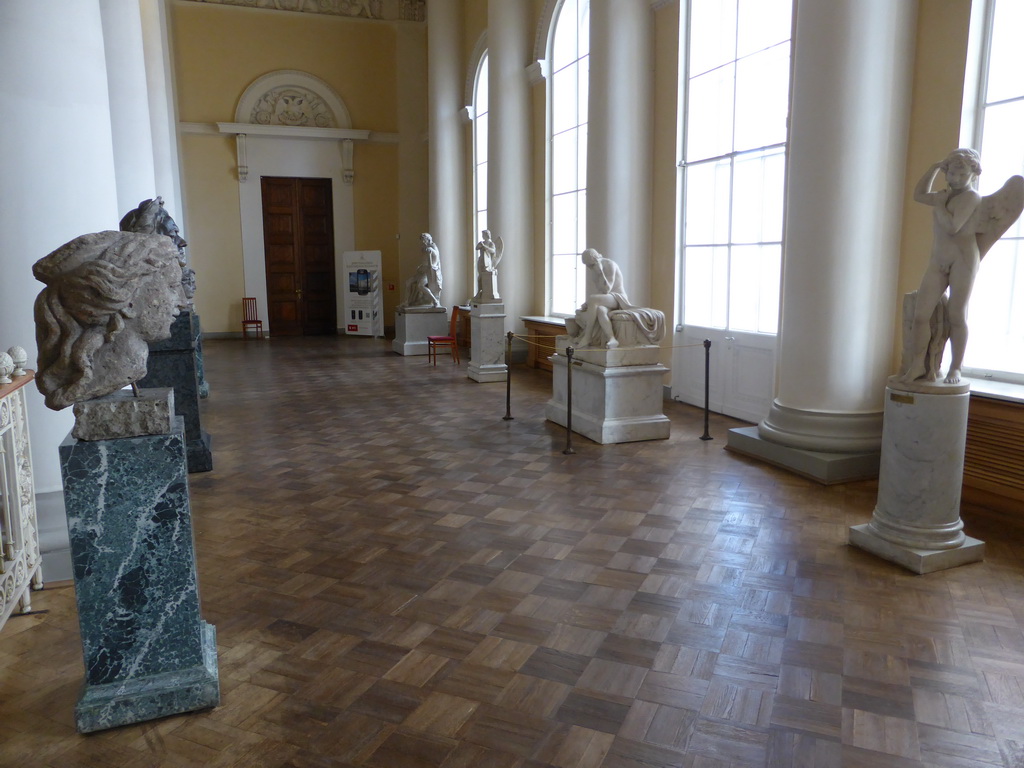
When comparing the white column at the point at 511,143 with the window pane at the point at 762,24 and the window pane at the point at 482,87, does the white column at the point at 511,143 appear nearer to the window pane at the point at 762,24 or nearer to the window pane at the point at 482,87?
the window pane at the point at 482,87

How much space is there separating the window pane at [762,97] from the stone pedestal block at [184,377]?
5.87 metres

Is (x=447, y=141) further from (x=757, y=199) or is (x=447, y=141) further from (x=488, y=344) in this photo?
(x=757, y=199)

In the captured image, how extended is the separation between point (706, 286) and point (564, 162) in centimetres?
437

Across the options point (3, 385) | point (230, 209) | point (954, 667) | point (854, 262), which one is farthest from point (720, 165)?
point (230, 209)

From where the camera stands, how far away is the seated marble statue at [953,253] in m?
4.28

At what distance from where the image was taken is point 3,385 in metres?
3.44

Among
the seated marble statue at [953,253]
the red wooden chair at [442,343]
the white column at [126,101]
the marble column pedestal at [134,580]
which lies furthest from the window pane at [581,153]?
the marble column pedestal at [134,580]

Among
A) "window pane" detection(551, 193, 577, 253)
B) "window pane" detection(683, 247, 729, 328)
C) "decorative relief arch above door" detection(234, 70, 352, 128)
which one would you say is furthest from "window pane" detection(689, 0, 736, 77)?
"decorative relief arch above door" detection(234, 70, 352, 128)

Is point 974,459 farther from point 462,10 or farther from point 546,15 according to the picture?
point 462,10

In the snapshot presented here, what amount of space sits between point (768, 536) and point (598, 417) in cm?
274

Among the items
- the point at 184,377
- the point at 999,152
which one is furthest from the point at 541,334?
the point at 999,152

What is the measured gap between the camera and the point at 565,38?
38.9 ft

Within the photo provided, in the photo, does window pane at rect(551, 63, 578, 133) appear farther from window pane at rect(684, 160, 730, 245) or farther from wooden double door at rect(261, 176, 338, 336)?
wooden double door at rect(261, 176, 338, 336)

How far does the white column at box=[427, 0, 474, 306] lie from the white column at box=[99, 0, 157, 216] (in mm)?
8240
